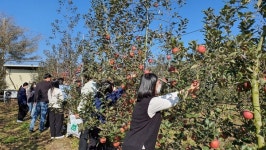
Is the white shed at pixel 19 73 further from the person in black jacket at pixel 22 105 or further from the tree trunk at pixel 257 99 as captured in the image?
A: the tree trunk at pixel 257 99

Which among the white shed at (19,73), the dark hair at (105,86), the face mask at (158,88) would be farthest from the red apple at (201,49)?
the white shed at (19,73)

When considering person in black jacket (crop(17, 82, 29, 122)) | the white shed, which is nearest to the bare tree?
the white shed

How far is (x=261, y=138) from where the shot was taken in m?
A: 2.08

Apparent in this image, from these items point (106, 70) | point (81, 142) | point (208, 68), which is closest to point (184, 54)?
point (208, 68)

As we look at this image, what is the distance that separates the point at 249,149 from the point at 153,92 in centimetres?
148

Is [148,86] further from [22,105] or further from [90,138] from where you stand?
[22,105]

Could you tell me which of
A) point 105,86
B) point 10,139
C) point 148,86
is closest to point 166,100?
point 148,86

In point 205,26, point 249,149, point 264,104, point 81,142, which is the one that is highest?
point 205,26

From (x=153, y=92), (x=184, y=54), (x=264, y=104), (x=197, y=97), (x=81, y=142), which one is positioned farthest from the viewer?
(x=81, y=142)

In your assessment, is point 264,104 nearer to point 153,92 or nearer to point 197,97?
point 197,97

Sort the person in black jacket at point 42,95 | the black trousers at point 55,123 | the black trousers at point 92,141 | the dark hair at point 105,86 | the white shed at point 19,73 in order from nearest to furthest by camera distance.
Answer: the dark hair at point 105,86 < the black trousers at point 92,141 < the black trousers at point 55,123 < the person in black jacket at point 42,95 < the white shed at point 19,73

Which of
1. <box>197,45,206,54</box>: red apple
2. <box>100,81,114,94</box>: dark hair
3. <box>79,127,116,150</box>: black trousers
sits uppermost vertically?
<box>197,45,206,54</box>: red apple

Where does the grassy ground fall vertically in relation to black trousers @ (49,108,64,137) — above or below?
→ below

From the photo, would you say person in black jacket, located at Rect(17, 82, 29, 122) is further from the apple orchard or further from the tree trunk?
the tree trunk
